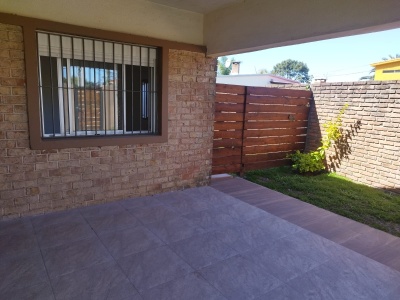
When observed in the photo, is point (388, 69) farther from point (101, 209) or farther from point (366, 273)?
point (101, 209)

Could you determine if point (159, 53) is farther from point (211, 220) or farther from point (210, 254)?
point (210, 254)

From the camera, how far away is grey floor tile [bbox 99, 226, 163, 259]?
278 cm

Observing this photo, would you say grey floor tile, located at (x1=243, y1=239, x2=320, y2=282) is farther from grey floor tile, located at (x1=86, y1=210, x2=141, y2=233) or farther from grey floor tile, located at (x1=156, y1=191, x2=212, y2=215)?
grey floor tile, located at (x1=86, y1=210, x2=141, y2=233)

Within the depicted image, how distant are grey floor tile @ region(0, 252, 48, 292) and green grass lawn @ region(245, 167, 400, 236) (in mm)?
3766

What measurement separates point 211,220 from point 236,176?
2.38 m

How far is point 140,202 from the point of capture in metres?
4.09

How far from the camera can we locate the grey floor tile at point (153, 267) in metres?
2.33

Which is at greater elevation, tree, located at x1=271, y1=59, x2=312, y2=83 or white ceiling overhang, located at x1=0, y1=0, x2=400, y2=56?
tree, located at x1=271, y1=59, x2=312, y2=83

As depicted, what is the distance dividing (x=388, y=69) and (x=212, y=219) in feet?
40.6

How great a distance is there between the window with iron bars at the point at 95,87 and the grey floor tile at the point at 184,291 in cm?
241

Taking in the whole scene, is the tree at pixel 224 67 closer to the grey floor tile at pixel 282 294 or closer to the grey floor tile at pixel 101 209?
the grey floor tile at pixel 101 209

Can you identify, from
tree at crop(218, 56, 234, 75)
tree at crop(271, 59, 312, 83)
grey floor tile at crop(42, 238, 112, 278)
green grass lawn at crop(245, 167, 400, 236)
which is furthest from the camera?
tree at crop(271, 59, 312, 83)

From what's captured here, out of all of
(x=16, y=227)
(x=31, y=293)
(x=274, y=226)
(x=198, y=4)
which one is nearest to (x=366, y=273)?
(x=274, y=226)

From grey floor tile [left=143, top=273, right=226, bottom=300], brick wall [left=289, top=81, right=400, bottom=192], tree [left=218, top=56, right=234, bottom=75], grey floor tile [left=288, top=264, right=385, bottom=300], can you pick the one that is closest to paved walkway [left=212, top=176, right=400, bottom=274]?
grey floor tile [left=288, top=264, right=385, bottom=300]
